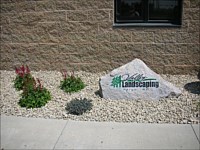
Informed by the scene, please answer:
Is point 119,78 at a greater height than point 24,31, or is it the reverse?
point 24,31

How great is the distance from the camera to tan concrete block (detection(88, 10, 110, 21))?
6719mm

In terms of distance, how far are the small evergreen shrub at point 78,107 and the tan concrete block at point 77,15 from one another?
8.42ft

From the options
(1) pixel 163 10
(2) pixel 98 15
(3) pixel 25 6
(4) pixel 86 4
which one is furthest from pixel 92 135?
(3) pixel 25 6

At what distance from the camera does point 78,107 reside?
190 inches

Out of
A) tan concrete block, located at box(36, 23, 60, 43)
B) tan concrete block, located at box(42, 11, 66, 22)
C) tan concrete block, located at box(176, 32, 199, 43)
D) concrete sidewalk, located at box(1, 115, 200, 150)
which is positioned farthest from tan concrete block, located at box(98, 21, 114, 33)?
concrete sidewalk, located at box(1, 115, 200, 150)

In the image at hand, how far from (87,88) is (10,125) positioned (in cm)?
196

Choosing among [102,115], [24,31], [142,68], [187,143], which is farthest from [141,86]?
[24,31]

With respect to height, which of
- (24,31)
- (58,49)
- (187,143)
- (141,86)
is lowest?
(187,143)

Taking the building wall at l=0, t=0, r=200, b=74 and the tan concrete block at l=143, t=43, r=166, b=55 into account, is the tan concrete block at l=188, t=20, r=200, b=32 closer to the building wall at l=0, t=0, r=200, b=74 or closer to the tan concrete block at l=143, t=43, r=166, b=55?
the building wall at l=0, t=0, r=200, b=74

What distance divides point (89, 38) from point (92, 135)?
3.26m

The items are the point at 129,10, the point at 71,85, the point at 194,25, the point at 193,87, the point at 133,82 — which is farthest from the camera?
the point at 129,10

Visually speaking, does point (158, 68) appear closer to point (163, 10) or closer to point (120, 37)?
point (120, 37)

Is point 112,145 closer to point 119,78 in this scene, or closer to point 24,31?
point 119,78

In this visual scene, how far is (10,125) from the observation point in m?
4.53
